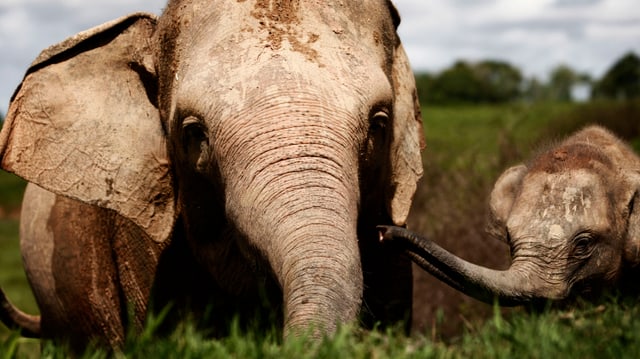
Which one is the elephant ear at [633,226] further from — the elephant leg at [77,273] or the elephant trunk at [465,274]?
the elephant leg at [77,273]

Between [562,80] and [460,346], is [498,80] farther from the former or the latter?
[460,346]

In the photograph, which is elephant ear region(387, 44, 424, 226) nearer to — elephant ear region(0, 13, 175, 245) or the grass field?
the grass field

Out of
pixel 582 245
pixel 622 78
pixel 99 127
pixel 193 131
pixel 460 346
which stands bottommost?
pixel 460 346

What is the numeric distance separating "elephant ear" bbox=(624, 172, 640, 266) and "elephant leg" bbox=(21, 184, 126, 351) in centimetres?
308

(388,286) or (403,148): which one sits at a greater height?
(403,148)

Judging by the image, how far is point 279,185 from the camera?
15.8 feet

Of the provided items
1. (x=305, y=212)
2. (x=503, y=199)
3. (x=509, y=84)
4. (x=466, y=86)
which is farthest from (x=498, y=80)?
(x=305, y=212)

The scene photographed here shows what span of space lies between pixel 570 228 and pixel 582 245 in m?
0.13

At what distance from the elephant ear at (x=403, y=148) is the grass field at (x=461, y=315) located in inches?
25.0

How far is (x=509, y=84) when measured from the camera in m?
70.9

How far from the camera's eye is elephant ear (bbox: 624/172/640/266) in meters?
7.00

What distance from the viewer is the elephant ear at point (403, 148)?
6.01 metres

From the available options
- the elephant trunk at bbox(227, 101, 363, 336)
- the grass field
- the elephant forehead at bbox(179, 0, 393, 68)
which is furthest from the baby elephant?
the elephant trunk at bbox(227, 101, 363, 336)

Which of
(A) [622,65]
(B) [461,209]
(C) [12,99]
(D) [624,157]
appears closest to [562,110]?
(B) [461,209]
